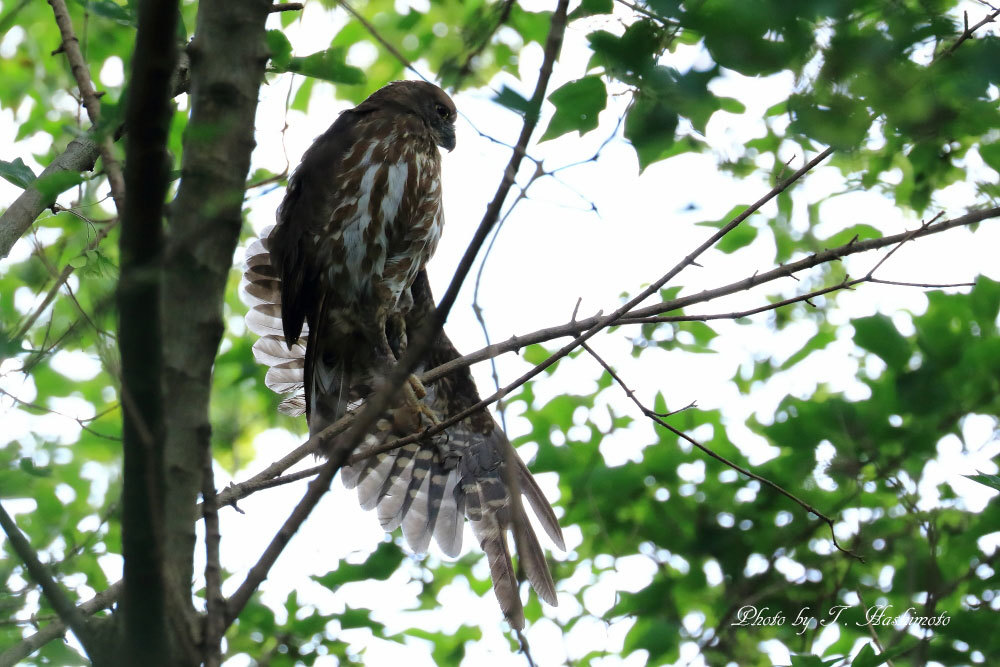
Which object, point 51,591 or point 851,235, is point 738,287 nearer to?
point 51,591

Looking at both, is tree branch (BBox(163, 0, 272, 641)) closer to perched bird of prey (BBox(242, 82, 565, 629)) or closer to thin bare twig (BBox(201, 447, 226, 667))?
thin bare twig (BBox(201, 447, 226, 667))

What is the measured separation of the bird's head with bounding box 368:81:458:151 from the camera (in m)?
5.27

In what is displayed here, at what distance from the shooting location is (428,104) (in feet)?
17.7

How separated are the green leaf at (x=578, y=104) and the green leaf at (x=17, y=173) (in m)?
1.27

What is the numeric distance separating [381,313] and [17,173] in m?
2.59

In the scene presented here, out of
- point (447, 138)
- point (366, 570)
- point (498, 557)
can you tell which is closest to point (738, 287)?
point (366, 570)

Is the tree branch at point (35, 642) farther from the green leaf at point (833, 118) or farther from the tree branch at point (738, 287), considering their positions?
the green leaf at point (833, 118)

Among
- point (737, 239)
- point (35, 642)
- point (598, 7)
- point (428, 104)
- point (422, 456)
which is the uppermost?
point (428, 104)

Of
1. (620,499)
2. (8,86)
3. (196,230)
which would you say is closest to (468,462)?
(620,499)

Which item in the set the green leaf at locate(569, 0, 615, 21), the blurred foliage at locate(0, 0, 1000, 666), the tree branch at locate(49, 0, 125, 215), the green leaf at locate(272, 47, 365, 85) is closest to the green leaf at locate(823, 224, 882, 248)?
the blurred foliage at locate(0, 0, 1000, 666)

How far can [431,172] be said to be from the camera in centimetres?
495

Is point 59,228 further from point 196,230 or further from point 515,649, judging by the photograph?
point 196,230

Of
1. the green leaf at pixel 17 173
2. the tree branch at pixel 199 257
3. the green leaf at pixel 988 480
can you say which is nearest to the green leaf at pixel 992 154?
the green leaf at pixel 988 480

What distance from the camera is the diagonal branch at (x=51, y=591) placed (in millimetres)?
1390
